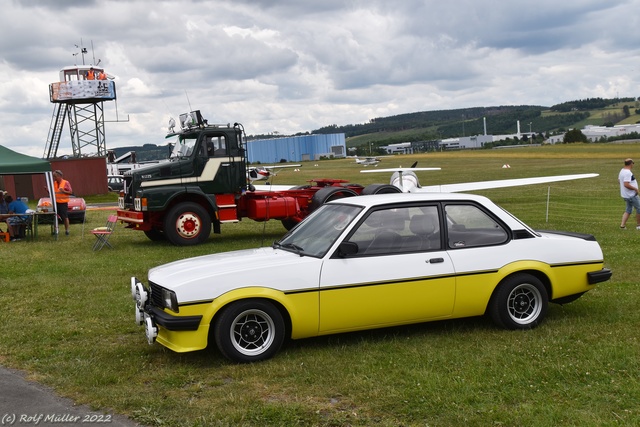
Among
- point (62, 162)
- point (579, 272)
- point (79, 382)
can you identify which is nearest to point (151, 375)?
point (79, 382)

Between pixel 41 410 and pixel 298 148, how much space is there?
136732 millimetres

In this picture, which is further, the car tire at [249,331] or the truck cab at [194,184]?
the truck cab at [194,184]

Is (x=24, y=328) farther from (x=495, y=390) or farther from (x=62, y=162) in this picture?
(x=62, y=162)

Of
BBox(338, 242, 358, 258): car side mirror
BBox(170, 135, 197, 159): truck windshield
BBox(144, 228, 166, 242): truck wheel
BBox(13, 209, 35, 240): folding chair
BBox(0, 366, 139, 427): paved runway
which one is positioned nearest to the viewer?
BBox(0, 366, 139, 427): paved runway

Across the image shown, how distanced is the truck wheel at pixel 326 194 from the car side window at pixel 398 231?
919cm

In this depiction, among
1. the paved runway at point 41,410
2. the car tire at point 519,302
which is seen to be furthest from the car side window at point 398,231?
the paved runway at point 41,410

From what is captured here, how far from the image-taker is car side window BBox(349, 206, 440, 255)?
6.73 metres

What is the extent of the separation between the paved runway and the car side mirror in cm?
245

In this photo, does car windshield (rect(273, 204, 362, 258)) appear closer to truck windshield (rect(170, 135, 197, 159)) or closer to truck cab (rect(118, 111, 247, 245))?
truck cab (rect(118, 111, 247, 245))

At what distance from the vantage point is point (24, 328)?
321 inches

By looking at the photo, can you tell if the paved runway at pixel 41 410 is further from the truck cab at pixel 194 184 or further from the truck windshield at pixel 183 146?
the truck windshield at pixel 183 146

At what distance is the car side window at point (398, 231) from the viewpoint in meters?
6.73

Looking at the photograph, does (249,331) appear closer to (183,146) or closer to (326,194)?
(326,194)

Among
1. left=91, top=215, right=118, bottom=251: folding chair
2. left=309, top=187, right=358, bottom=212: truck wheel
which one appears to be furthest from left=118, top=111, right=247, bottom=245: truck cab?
left=309, top=187, right=358, bottom=212: truck wheel
